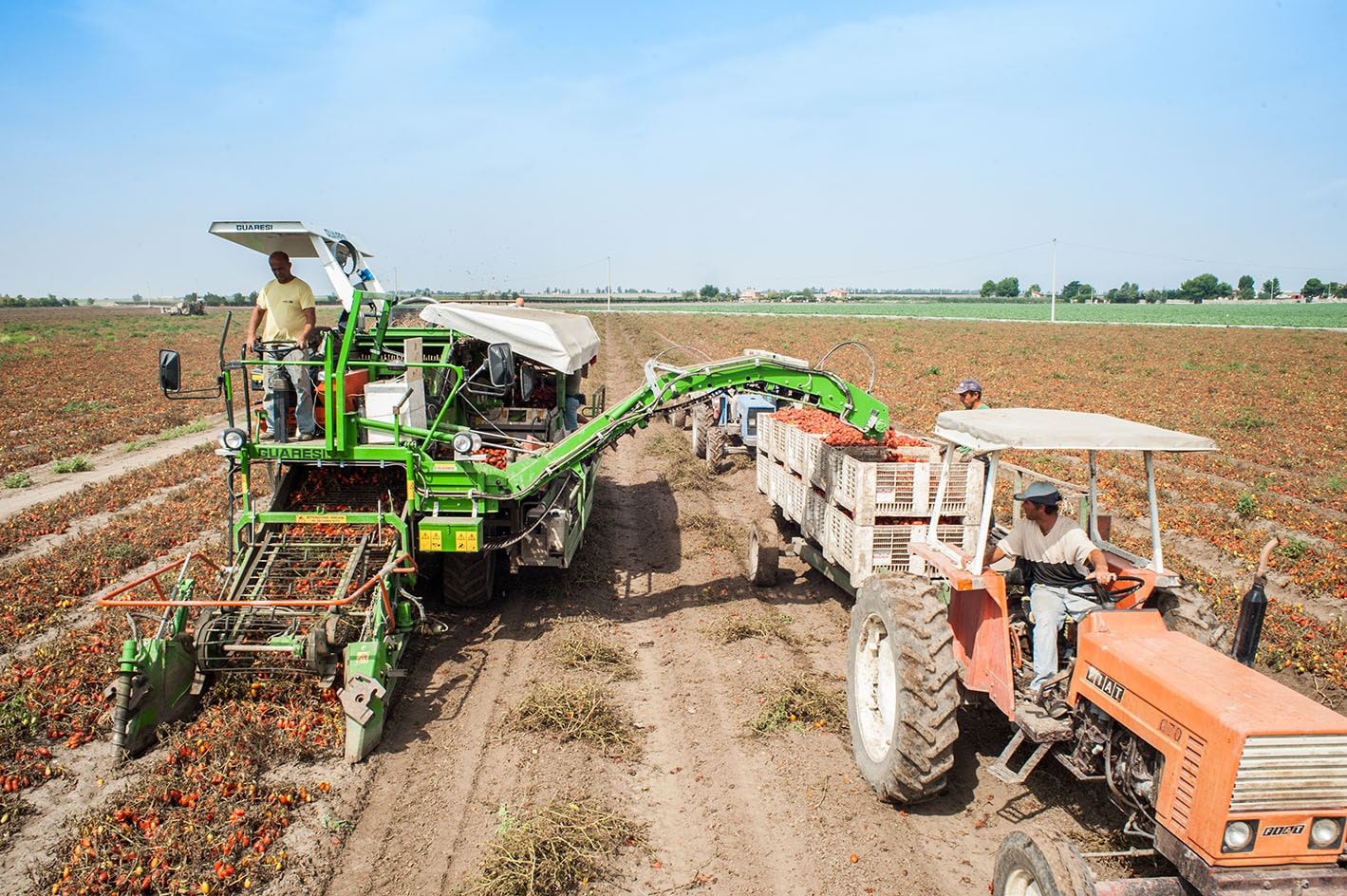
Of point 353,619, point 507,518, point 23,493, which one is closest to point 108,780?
point 353,619

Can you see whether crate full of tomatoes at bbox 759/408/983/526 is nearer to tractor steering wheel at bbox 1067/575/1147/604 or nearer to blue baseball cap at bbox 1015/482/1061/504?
blue baseball cap at bbox 1015/482/1061/504

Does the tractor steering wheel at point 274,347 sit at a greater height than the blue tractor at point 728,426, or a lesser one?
greater

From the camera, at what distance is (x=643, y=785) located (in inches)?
221

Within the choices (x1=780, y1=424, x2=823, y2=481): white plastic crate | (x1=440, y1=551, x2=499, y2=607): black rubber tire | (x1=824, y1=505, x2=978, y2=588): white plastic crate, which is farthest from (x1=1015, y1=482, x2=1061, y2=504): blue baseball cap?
(x1=440, y1=551, x2=499, y2=607): black rubber tire

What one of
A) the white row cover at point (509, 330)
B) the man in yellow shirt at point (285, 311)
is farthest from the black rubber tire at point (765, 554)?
the man in yellow shirt at point (285, 311)

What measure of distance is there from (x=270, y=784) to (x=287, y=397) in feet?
12.0

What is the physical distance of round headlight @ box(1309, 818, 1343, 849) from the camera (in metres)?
3.42

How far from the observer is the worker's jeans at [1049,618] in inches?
191

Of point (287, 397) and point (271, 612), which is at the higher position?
point (287, 397)

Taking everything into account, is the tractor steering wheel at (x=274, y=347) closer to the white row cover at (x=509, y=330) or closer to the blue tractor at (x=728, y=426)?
the white row cover at (x=509, y=330)

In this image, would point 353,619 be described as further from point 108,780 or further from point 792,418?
point 792,418

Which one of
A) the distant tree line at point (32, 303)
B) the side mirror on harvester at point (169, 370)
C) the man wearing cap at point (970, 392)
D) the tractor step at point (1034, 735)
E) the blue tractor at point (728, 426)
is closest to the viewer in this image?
the tractor step at point (1034, 735)

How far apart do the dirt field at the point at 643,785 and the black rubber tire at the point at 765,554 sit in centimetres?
53

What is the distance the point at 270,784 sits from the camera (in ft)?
17.9
